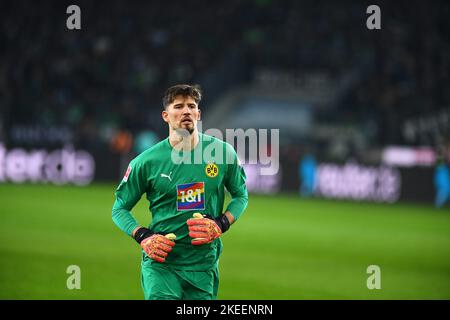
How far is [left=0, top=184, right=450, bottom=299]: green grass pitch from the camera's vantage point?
10.7 m

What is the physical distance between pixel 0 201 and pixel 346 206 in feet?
31.3

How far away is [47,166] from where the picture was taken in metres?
28.6

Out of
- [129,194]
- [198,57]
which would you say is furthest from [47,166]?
[129,194]

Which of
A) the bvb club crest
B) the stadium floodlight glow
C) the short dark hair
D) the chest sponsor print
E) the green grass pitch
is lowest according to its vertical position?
the green grass pitch

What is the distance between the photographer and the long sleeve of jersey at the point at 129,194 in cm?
619

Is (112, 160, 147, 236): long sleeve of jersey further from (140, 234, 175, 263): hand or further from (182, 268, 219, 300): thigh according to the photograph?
A: (182, 268, 219, 300): thigh

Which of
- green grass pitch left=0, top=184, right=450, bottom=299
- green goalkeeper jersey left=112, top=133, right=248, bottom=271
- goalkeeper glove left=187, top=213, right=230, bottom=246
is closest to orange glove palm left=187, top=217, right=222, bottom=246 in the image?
goalkeeper glove left=187, top=213, right=230, bottom=246

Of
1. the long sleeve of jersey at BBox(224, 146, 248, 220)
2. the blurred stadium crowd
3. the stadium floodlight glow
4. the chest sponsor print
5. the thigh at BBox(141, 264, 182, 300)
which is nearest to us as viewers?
the thigh at BBox(141, 264, 182, 300)

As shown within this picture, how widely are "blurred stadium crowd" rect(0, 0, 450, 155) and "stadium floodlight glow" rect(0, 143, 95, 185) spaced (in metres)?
1.65

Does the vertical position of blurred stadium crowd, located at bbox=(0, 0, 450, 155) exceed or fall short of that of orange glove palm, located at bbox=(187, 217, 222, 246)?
it exceeds it

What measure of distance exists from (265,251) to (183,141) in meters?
8.86

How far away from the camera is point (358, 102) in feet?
109

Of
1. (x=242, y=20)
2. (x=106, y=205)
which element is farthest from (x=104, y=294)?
(x=242, y=20)
